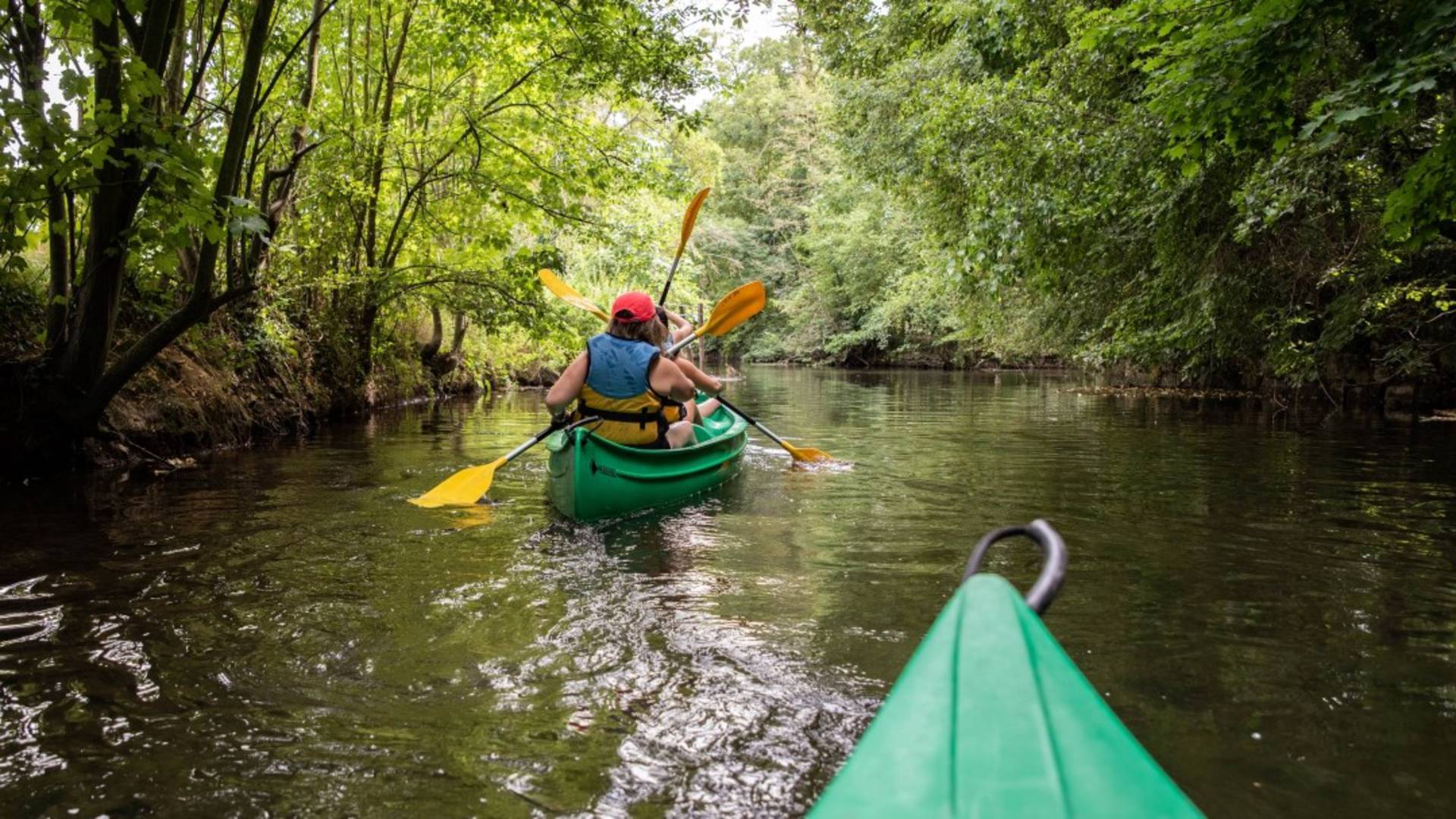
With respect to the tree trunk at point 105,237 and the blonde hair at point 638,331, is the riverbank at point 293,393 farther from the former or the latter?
the blonde hair at point 638,331

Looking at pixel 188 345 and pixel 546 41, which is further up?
pixel 546 41

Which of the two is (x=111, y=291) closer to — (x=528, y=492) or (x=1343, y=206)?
(x=528, y=492)


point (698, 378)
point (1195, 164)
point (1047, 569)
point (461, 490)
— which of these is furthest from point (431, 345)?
point (1047, 569)

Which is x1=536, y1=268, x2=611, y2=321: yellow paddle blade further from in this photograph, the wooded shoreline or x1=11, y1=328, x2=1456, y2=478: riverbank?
the wooded shoreline

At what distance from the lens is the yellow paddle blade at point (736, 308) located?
7.86m

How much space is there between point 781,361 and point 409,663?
44.4m

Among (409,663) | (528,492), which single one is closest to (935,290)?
(528,492)

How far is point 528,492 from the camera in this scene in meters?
6.93

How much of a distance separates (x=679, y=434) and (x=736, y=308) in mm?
1894

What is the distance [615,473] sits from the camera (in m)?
5.62

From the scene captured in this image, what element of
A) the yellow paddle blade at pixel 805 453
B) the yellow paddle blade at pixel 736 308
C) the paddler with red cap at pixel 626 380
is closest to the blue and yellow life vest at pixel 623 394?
the paddler with red cap at pixel 626 380

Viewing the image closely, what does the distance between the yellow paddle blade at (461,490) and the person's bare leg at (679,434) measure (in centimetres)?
119

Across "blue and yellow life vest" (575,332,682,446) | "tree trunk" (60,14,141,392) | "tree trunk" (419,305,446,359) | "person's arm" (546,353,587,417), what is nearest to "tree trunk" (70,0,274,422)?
"tree trunk" (60,14,141,392)

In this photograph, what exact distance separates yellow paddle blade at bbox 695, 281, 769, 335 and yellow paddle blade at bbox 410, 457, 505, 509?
8.20ft
